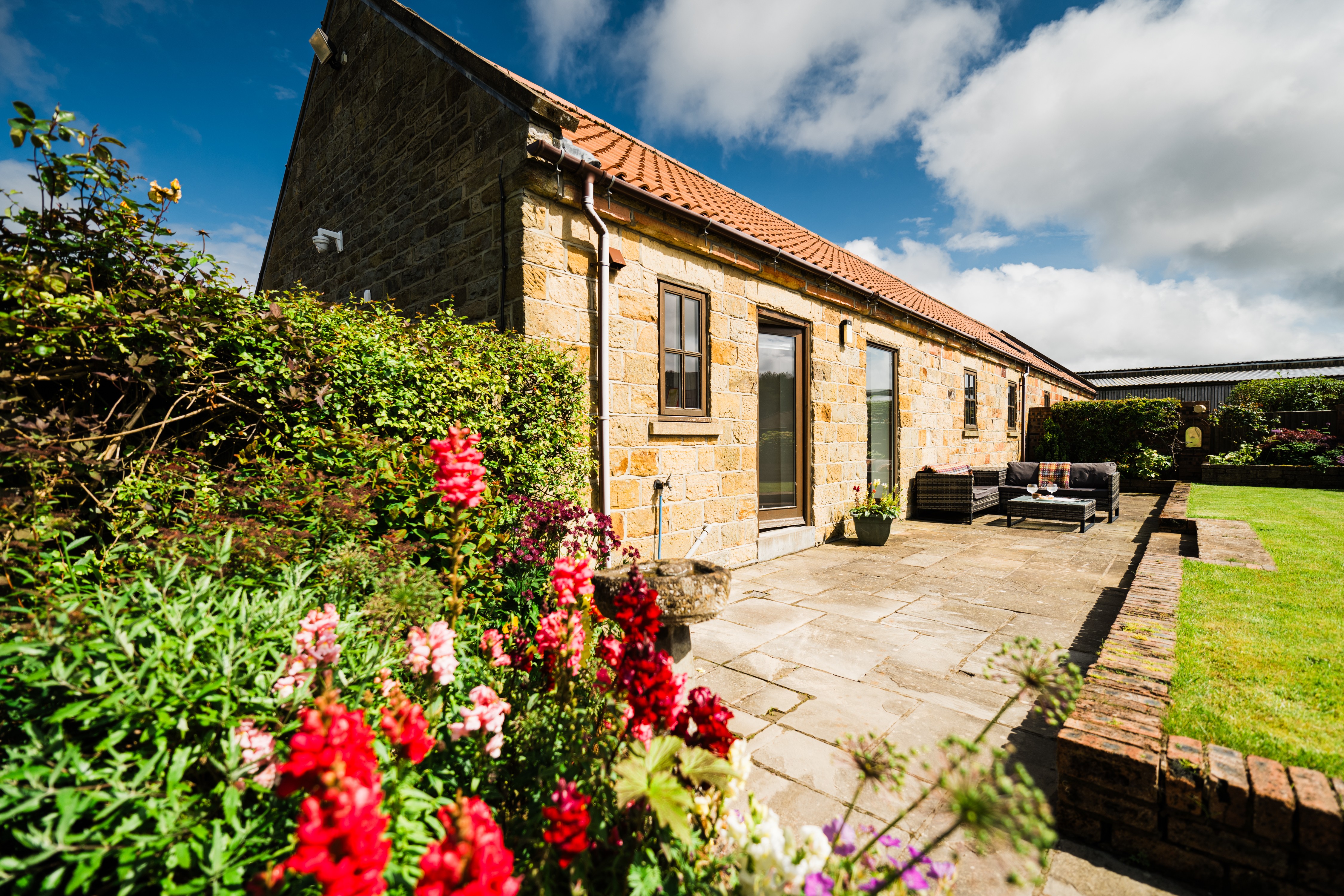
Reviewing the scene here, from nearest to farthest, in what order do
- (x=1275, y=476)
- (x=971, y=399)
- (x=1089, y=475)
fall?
(x=1089, y=475)
(x=1275, y=476)
(x=971, y=399)

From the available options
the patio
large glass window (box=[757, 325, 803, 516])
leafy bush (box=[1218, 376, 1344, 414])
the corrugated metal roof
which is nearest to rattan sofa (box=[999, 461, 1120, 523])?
the patio

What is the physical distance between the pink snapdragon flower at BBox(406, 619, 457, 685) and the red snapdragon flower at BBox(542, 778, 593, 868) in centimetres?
52

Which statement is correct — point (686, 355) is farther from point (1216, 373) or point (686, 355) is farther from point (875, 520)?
point (1216, 373)

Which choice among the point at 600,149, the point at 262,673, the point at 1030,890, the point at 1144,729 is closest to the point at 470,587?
the point at 262,673

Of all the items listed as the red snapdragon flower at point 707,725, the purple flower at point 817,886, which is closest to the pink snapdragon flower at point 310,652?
the red snapdragon flower at point 707,725

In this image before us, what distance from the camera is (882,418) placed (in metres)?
8.98

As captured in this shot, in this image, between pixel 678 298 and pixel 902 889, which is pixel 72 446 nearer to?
pixel 902 889

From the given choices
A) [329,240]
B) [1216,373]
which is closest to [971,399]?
[329,240]

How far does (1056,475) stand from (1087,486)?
0.51 metres

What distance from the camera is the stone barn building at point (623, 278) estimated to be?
15.4 feet

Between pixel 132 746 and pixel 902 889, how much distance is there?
193 cm

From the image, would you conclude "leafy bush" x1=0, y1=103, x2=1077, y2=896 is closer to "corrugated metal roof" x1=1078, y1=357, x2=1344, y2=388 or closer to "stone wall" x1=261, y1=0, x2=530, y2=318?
"stone wall" x1=261, y1=0, x2=530, y2=318

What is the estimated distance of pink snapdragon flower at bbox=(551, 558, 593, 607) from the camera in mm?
2006

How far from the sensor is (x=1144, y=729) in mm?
2141
